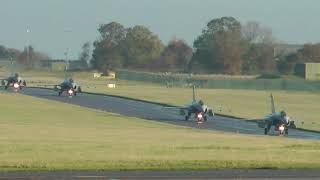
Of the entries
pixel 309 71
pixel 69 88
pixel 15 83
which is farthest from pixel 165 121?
pixel 309 71

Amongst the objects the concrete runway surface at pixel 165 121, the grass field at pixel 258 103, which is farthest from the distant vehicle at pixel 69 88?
the grass field at pixel 258 103

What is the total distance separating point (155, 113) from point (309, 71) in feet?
329

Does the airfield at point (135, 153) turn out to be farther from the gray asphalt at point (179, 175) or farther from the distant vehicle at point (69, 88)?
the distant vehicle at point (69, 88)

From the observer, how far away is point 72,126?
237 feet

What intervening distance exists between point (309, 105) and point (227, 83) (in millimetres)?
57956

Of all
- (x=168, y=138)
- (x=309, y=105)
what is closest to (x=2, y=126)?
(x=168, y=138)

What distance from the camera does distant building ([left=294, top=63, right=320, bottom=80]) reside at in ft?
625

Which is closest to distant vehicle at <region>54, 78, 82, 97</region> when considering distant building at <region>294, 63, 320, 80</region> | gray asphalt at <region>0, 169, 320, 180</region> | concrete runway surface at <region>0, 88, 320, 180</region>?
concrete runway surface at <region>0, 88, 320, 180</region>

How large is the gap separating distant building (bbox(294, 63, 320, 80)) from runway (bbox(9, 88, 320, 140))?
69812mm

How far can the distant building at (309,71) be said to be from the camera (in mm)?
190375

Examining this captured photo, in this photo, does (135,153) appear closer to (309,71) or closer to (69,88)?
(69,88)

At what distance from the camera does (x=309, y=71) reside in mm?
192000

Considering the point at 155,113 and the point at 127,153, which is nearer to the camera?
the point at 127,153

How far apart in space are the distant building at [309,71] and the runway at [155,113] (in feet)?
229
